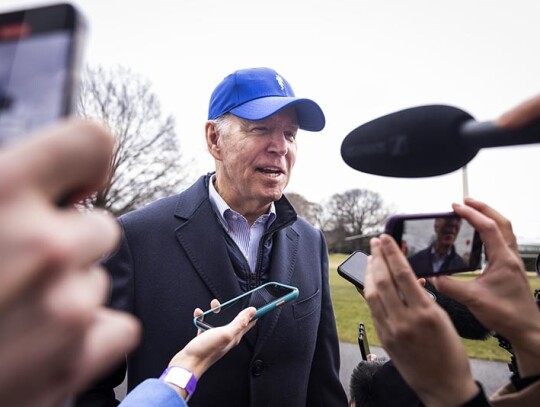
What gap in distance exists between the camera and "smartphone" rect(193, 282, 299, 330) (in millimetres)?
1856

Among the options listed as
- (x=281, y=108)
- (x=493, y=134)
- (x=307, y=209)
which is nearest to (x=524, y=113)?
(x=493, y=134)

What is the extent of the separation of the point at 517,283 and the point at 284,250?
4.57 feet

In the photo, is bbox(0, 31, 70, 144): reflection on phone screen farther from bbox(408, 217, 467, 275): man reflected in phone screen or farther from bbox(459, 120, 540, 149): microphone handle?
bbox(408, 217, 467, 275): man reflected in phone screen

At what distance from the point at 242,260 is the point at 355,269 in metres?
0.65

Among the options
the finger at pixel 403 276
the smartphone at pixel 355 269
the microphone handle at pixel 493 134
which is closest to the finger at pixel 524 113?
the microphone handle at pixel 493 134

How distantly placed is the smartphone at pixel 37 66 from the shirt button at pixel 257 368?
1.77 m

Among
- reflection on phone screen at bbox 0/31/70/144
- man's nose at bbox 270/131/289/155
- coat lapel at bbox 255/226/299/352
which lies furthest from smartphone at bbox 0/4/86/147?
man's nose at bbox 270/131/289/155

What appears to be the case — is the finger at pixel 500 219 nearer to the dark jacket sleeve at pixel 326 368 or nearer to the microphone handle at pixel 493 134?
the microphone handle at pixel 493 134

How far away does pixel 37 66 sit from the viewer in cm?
51

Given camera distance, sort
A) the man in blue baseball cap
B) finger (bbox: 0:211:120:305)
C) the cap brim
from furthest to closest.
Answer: the cap brim
the man in blue baseball cap
finger (bbox: 0:211:120:305)

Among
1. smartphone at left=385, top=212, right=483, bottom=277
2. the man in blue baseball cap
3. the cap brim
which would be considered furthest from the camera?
the cap brim

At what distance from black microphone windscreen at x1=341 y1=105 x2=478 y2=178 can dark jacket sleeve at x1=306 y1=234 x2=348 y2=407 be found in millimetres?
1699

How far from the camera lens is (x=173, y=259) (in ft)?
6.91

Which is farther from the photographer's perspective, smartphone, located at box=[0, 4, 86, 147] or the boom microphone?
the boom microphone
